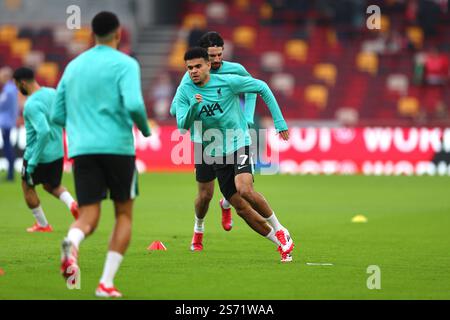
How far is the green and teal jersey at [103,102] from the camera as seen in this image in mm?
9125

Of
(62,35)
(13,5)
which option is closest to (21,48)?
(62,35)

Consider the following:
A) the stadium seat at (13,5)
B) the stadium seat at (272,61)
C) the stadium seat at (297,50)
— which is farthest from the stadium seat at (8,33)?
the stadium seat at (297,50)

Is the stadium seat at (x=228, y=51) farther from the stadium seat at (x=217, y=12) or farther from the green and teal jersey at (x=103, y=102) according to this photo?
the green and teal jersey at (x=103, y=102)

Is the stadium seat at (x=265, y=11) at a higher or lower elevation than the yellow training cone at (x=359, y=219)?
higher

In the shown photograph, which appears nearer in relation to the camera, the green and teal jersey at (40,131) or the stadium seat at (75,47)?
the green and teal jersey at (40,131)

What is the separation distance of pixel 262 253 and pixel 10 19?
27.6 metres

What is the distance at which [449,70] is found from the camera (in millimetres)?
34812

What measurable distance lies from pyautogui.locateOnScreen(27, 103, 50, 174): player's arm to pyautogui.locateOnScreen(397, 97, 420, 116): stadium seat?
2087cm

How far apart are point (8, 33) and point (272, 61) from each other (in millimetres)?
9527

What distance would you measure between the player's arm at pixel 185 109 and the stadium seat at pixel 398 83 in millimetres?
23535

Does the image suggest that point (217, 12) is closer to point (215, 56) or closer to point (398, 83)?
point (398, 83)

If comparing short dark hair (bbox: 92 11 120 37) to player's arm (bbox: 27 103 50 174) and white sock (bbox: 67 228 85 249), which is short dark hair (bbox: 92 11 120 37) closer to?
white sock (bbox: 67 228 85 249)

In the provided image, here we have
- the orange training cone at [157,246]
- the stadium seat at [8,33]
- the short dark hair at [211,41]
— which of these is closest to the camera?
the short dark hair at [211,41]

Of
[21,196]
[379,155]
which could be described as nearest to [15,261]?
[21,196]
